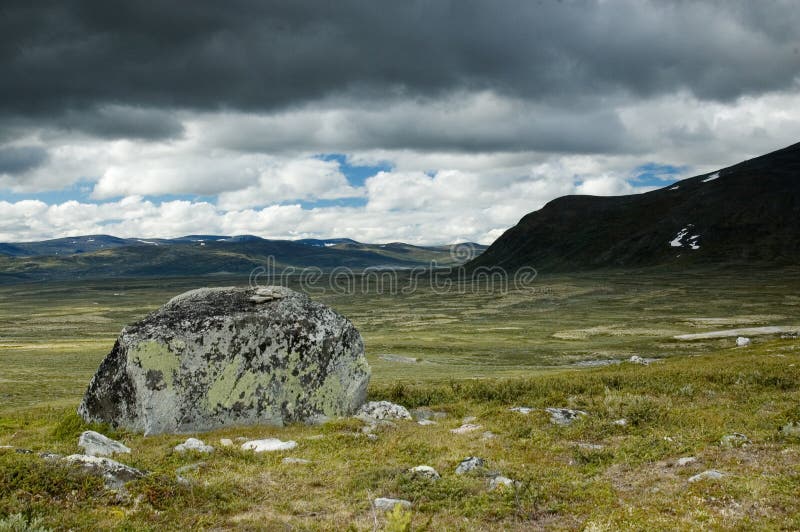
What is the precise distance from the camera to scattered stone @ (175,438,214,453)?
1667 cm

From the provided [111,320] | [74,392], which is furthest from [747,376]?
[111,320]

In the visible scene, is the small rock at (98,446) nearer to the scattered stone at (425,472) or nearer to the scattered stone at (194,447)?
the scattered stone at (194,447)

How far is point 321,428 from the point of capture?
20750mm

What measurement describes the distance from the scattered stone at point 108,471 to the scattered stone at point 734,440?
15.4m

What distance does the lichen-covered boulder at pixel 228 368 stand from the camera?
69.4 ft

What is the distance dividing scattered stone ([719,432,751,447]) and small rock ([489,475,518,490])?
6.78 m

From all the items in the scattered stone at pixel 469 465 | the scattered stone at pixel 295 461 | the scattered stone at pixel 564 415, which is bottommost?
the scattered stone at pixel 564 415

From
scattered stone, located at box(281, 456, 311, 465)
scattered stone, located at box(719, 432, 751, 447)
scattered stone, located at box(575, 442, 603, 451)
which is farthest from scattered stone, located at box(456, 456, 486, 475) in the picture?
scattered stone, located at box(719, 432, 751, 447)

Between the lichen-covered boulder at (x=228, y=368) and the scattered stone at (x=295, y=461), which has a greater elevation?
the lichen-covered boulder at (x=228, y=368)

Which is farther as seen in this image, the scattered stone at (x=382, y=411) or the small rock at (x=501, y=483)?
the scattered stone at (x=382, y=411)

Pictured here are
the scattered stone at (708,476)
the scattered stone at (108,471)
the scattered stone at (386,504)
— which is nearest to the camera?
the scattered stone at (386,504)

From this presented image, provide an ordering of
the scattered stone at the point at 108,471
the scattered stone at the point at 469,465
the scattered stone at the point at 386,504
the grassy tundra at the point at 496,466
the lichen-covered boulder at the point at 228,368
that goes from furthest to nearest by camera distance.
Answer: the lichen-covered boulder at the point at 228,368
the scattered stone at the point at 469,465
the scattered stone at the point at 108,471
the scattered stone at the point at 386,504
the grassy tundra at the point at 496,466

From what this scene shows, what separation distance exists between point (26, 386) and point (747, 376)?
49.7 m

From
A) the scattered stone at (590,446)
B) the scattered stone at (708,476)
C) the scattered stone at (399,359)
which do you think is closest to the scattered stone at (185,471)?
the scattered stone at (590,446)
